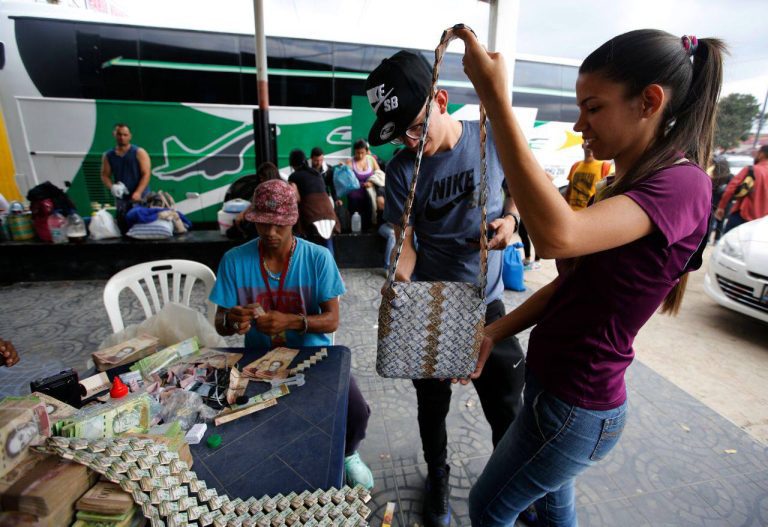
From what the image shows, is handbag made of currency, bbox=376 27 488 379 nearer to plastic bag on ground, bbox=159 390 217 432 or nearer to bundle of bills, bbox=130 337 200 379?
plastic bag on ground, bbox=159 390 217 432

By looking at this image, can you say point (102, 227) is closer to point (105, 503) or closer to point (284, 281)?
point (284, 281)

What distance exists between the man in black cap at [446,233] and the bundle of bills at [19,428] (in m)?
1.18

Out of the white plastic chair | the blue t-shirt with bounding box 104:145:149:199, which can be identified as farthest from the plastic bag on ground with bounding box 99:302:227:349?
the blue t-shirt with bounding box 104:145:149:199

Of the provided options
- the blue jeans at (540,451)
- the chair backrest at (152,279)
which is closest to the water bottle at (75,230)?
the chair backrest at (152,279)

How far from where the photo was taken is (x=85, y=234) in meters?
4.76

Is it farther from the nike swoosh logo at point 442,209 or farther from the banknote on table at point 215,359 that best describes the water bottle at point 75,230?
the nike swoosh logo at point 442,209

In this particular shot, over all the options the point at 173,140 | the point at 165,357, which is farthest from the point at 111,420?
the point at 173,140

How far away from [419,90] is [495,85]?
0.59 metres

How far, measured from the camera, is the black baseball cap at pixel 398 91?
4.15 ft

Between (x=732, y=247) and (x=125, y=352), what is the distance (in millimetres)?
5015

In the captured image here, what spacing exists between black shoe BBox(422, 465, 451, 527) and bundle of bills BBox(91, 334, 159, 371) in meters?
1.38

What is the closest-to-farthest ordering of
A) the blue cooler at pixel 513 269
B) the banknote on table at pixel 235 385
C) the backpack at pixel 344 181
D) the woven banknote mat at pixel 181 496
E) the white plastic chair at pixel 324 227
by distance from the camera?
the woven banknote mat at pixel 181 496 < the banknote on table at pixel 235 385 < the white plastic chair at pixel 324 227 < the blue cooler at pixel 513 269 < the backpack at pixel 344 181

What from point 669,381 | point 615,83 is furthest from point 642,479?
point 615,83

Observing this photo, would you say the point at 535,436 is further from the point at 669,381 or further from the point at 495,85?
the point at 669,381
